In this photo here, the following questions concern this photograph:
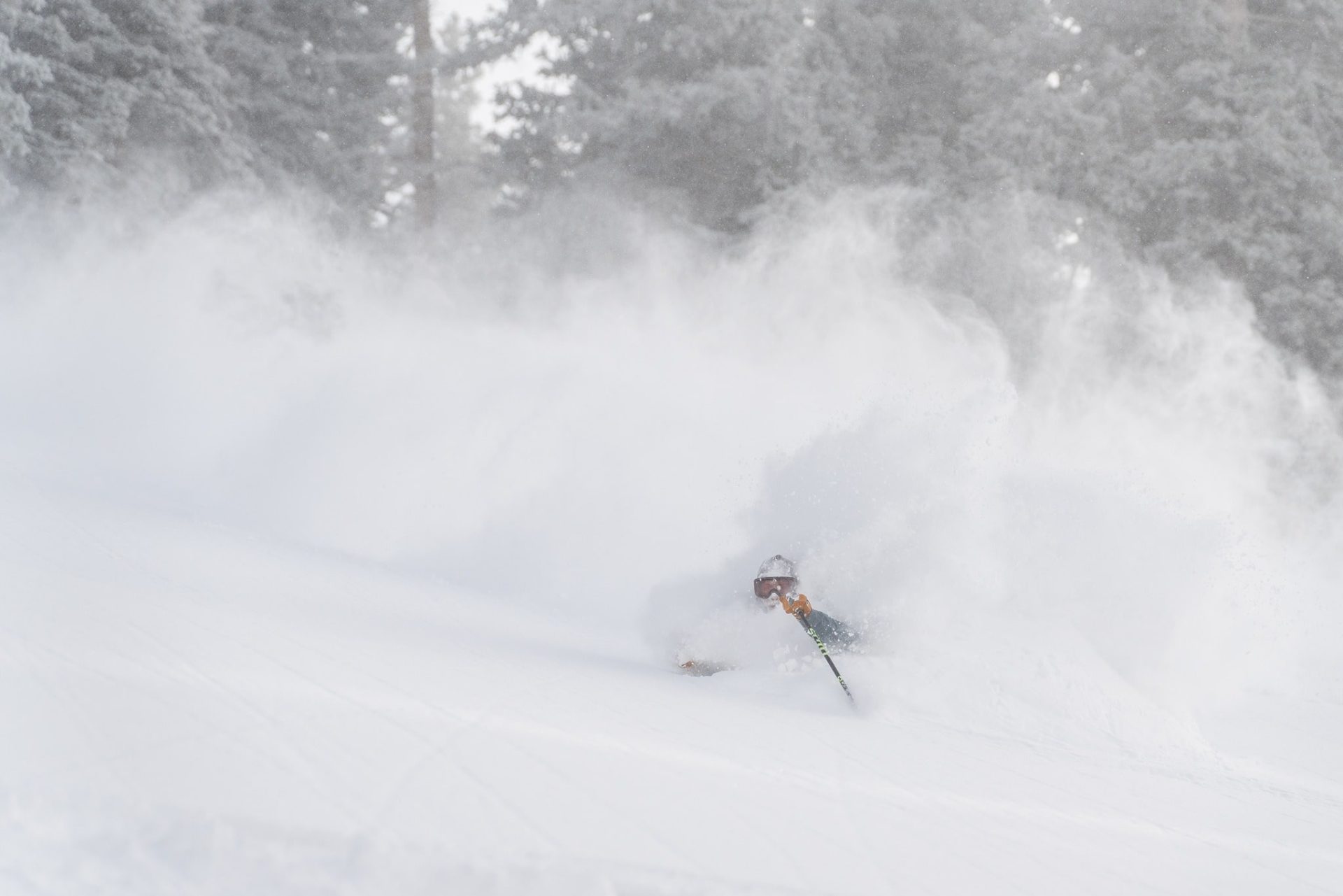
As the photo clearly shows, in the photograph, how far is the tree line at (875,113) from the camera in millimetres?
16656

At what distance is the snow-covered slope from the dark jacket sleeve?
0.65ft

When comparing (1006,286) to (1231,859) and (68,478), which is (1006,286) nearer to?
(68,478)

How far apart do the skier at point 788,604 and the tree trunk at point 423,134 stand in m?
15.5

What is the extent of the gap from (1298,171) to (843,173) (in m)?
6.28

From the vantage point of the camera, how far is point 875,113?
65.2 ft

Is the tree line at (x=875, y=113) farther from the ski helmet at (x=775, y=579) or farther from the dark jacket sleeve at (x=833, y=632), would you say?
the dark jacket sleeve at (x=833, y=632)

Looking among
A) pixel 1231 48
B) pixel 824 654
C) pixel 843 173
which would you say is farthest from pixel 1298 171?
pixel 824 654

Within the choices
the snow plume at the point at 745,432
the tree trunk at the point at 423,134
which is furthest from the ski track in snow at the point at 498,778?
the tree trunk at the point at 423,134

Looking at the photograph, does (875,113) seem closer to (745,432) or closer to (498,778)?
(745,432)

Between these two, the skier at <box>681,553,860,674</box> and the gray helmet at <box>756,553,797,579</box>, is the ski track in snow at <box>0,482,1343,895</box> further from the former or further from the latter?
the gray helmet at <box>756,553,797,579</box>

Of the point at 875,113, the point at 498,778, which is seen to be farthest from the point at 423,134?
the point at 498,778

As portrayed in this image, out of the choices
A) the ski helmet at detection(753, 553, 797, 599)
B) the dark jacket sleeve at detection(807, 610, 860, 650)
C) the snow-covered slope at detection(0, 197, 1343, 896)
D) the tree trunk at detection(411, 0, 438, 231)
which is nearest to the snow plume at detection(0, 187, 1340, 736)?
the snow-covered slope at detection(0, 197, 1343, 896)

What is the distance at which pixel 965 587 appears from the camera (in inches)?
270

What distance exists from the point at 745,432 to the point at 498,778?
802 centimetres
